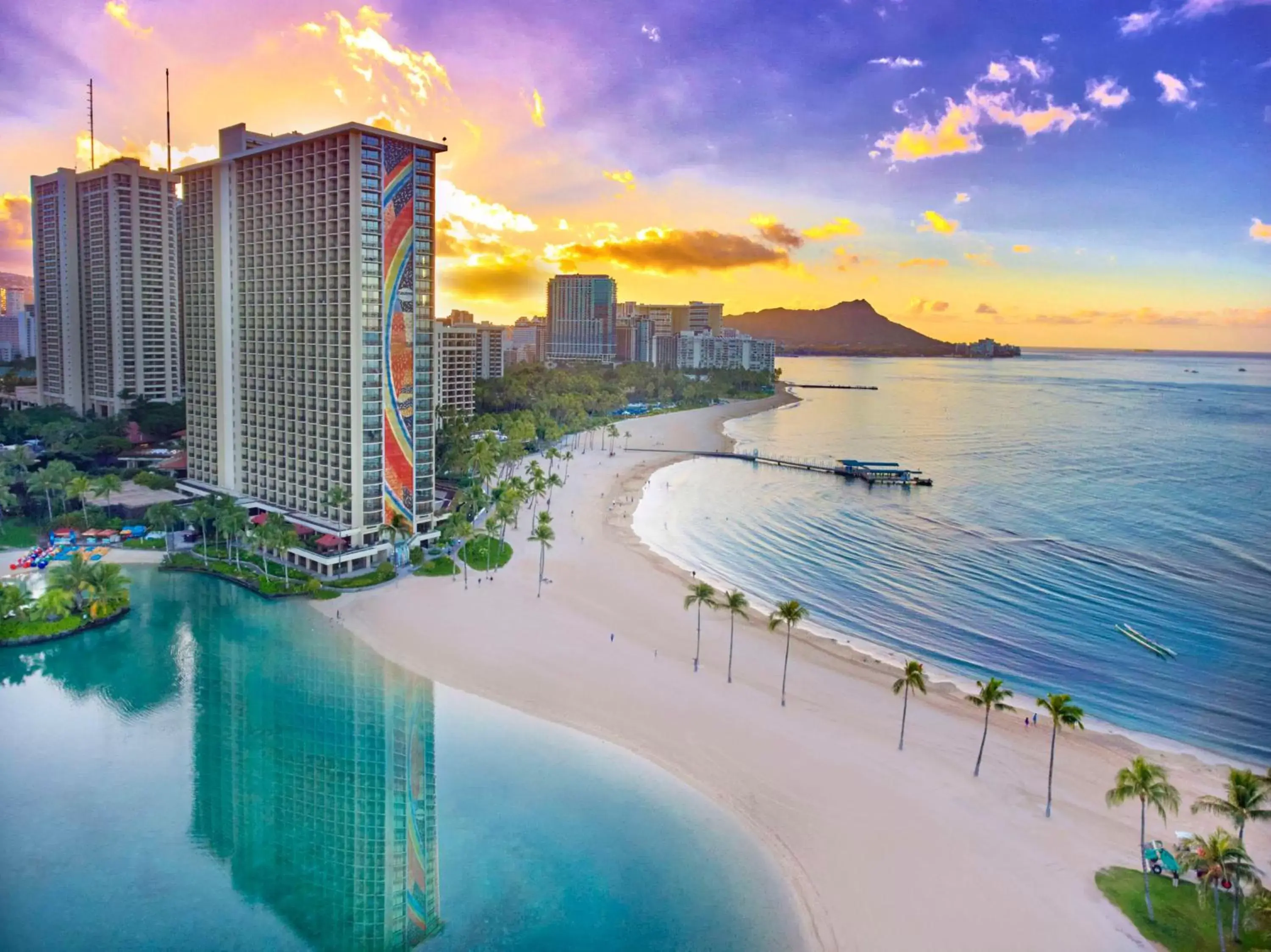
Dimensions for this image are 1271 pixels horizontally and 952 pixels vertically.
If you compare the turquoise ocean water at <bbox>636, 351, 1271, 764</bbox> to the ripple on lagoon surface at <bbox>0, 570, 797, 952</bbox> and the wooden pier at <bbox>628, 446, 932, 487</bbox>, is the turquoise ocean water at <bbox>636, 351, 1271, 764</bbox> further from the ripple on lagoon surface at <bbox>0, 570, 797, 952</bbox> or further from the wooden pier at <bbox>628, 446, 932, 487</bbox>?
the ripple on lagoon surface at <bbox>0, 570, 797, 952</bbox>

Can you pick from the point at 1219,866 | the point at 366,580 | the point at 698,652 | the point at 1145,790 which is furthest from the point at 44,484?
the point at 1219,866

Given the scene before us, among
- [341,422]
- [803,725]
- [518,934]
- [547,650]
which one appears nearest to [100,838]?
[518,934]

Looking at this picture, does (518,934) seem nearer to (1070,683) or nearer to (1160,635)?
(1070,683)

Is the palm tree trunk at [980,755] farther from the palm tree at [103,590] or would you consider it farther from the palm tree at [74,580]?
the palm tree at [74,580]

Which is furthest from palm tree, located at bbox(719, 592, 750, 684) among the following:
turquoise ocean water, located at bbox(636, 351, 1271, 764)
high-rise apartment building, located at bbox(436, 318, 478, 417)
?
high-rise apartment building, located at bbox(436, 318, 478, 417)


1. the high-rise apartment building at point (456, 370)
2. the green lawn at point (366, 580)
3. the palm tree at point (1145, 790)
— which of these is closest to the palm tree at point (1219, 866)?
the palm tree at point (1145, 790)

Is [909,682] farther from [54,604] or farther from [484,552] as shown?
[54,604]

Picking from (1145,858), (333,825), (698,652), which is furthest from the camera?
(698,652)
